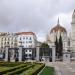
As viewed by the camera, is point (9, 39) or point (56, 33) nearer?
point (9, 39)

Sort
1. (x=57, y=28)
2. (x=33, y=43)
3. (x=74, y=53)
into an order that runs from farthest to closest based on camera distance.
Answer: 1. (x=57, y=28)
2. (x=33, y=43)
3. (x=74, y=53)

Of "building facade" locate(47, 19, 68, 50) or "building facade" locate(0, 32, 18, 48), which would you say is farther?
"building facade" locate(47, 19, 68, 50)

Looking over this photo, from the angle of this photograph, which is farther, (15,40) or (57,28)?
(57,28)

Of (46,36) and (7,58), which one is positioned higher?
(46,36)

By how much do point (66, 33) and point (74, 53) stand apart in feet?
141

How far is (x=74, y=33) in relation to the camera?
138000mm

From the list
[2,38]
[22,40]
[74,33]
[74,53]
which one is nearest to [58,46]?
[74,53]

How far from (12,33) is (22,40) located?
962 cm

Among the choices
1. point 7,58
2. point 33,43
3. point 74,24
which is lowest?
point 7,58

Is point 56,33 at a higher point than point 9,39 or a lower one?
higher

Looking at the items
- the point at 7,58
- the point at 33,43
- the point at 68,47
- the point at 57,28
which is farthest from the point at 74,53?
the point at 7,58

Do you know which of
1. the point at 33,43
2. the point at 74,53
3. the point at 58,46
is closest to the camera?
the point at 58,46

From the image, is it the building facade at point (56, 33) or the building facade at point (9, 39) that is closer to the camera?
the building facade at point (9, 39)

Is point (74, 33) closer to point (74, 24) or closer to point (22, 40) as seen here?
point (74, 24)
